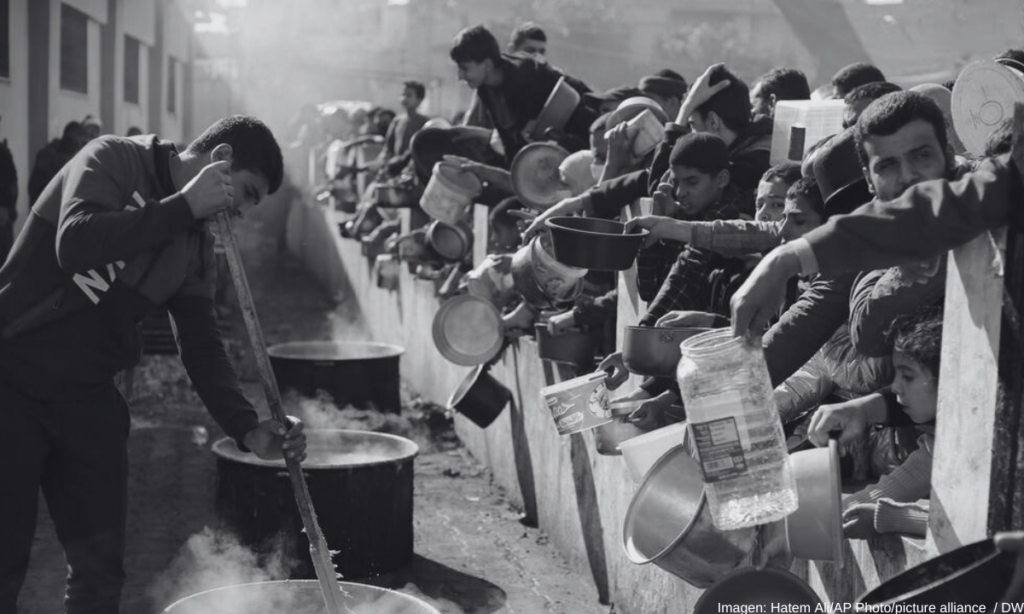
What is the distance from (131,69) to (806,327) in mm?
18177

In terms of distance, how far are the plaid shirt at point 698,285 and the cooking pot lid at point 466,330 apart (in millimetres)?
2900

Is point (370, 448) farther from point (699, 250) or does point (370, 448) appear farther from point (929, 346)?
point (929, 346)

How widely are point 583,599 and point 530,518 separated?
55.4 inches

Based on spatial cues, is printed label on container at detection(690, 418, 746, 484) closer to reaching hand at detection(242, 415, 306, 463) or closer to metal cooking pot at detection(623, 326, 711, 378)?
metal cooking pot at detection(623, 326, 711, 378)

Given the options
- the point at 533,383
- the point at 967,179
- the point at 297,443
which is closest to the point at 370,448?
the point at 533,383

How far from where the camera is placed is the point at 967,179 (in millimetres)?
2734

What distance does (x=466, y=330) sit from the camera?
305 inches

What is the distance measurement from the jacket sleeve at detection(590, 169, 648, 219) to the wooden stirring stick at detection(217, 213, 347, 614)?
210cm

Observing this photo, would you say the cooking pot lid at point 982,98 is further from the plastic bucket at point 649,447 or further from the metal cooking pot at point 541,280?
the metal cooking pot at point 541,280

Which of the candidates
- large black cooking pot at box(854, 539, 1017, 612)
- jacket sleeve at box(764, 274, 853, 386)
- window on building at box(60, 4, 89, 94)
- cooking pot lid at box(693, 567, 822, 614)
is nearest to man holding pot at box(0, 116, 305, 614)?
jacket sleeve at box(764, 274, 853, 386)

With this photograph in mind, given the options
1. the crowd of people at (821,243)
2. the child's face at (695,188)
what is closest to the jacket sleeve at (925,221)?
the crowd of people at (821,243)

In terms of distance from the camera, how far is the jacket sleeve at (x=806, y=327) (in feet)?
11.8

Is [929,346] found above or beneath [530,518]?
above

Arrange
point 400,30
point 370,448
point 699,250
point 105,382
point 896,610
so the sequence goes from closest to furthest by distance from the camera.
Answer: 1. point 896,610
2. point 105,382
3. point 699,250
4. point 370,448
5. point 400,30
